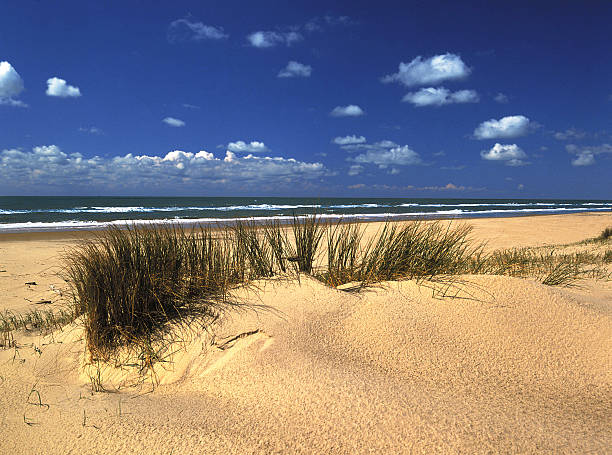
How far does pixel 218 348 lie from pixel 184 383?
0.34 metres

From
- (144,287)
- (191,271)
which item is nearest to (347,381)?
(144,287)

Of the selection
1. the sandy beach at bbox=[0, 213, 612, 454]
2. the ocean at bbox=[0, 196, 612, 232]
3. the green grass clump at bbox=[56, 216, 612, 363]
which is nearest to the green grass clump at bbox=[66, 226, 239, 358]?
the green grass clump at bbox=[56, 216, 612, 363]

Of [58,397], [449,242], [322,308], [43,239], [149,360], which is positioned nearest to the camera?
[58,397]

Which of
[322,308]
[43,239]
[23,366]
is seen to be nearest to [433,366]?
[322,308]

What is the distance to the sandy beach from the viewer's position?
6.15 feet

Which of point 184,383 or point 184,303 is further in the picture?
point 184,303

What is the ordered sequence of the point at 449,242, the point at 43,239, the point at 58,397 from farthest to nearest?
the point at 43,239, the point at 449,242, the point at 58,397

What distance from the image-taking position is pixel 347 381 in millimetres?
2287

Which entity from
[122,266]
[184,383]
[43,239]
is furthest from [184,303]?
[43,239]

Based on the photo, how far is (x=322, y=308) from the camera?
312 centimetres

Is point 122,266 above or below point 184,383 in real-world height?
above

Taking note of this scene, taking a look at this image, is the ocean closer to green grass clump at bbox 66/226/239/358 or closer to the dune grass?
the dune grass

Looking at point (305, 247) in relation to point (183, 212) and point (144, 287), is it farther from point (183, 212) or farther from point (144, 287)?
point (183, 212)

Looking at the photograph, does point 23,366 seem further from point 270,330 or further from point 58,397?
point 270,330
